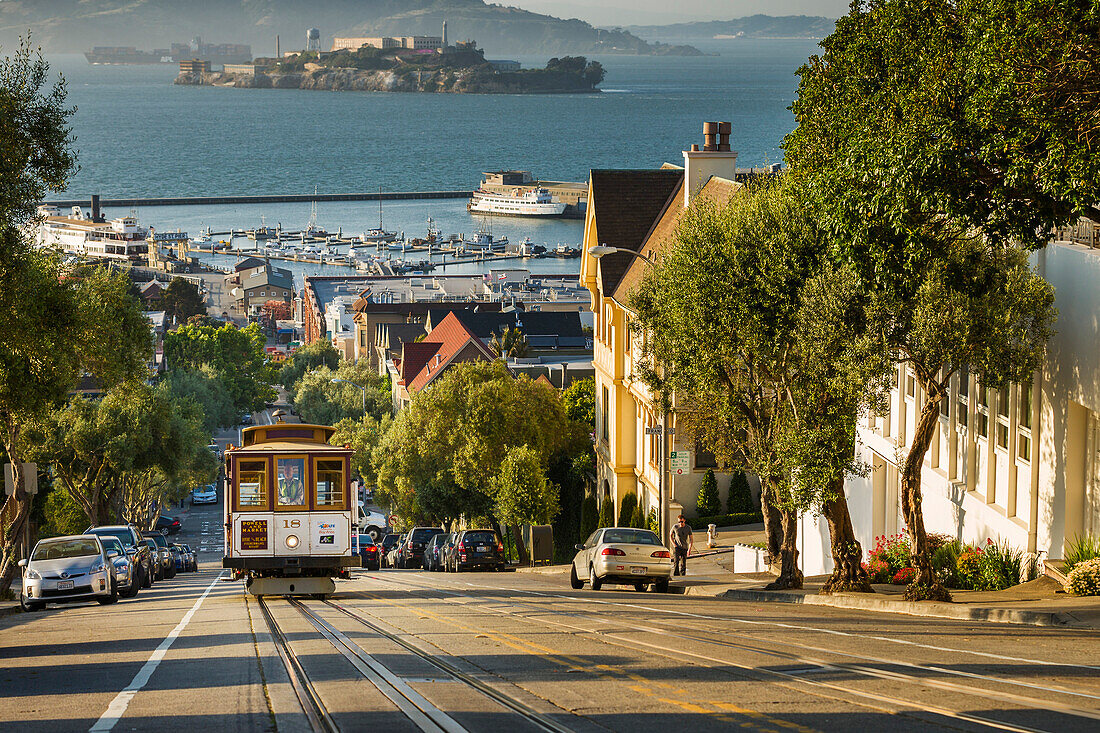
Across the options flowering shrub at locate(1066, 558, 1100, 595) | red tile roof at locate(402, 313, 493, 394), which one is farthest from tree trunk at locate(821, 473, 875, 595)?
red tile roof at locate(402, 313, 493, 394)

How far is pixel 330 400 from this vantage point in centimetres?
10319

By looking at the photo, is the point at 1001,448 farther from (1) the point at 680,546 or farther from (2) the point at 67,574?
(2) the point at 67,574

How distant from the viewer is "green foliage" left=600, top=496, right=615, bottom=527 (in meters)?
46.8

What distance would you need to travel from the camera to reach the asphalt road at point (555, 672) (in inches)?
427

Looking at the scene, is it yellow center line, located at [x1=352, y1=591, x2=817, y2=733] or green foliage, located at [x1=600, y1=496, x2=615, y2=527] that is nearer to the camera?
yellow center line, located at [x1=352, y1=591, x2=817, y2=733]

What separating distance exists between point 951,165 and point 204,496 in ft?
318

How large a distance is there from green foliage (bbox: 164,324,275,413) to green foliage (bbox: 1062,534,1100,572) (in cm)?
10737

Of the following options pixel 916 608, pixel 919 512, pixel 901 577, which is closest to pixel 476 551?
pixel 901 577

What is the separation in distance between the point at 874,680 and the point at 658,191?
116 ft

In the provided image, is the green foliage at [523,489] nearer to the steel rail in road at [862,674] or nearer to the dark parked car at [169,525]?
the steel rail in road at [862,674]

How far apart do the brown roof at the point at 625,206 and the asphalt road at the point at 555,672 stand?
84.3 feet

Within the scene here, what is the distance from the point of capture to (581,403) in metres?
57.5

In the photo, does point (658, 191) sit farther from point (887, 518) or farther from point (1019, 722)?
point (1019, 722)

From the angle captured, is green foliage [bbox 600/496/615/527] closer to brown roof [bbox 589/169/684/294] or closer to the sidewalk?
brown roof [bbox 589/169/684/294]
